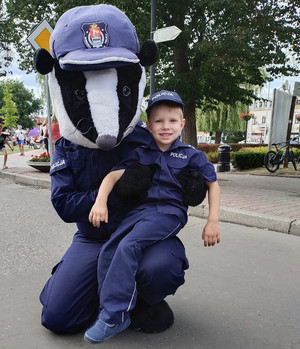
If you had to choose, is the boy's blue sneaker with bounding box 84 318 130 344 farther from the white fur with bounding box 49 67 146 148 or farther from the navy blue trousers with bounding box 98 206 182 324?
the white fur with bounding box 49 67 146 148

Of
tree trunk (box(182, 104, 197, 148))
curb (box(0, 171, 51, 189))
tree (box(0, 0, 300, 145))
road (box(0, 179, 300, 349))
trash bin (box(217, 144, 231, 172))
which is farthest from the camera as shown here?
trash bin (box(217, 144, 231, 172))

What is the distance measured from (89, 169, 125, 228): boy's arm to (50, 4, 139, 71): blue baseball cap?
62 cm

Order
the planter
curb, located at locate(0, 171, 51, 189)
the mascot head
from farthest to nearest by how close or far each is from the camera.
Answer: the planter → curb, located at locate(0, 171, 51, 189) → the mascot head

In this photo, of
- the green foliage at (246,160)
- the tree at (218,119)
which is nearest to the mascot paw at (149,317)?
the green foliage at (246,160)

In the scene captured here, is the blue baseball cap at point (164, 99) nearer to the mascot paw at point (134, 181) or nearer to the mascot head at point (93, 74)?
the mascot head at point (93, 74)

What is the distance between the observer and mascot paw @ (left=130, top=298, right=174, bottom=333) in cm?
220

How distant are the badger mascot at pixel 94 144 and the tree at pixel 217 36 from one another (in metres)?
5.24

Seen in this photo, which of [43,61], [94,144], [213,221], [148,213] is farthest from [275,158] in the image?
[43,61]

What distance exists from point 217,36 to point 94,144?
638 cm

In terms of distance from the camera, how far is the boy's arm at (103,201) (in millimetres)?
1943

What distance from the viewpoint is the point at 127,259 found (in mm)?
1863

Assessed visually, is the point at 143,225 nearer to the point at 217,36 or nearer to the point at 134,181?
the point at 134,181

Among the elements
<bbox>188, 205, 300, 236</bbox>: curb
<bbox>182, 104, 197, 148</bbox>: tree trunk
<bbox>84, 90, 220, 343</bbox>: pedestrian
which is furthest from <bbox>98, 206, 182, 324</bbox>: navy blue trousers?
<bbox>182, 104, 197, 148</bbox>: tree trunk

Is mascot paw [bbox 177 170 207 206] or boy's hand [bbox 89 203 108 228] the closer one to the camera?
boy's hand [bbox 89 203 108 228]
